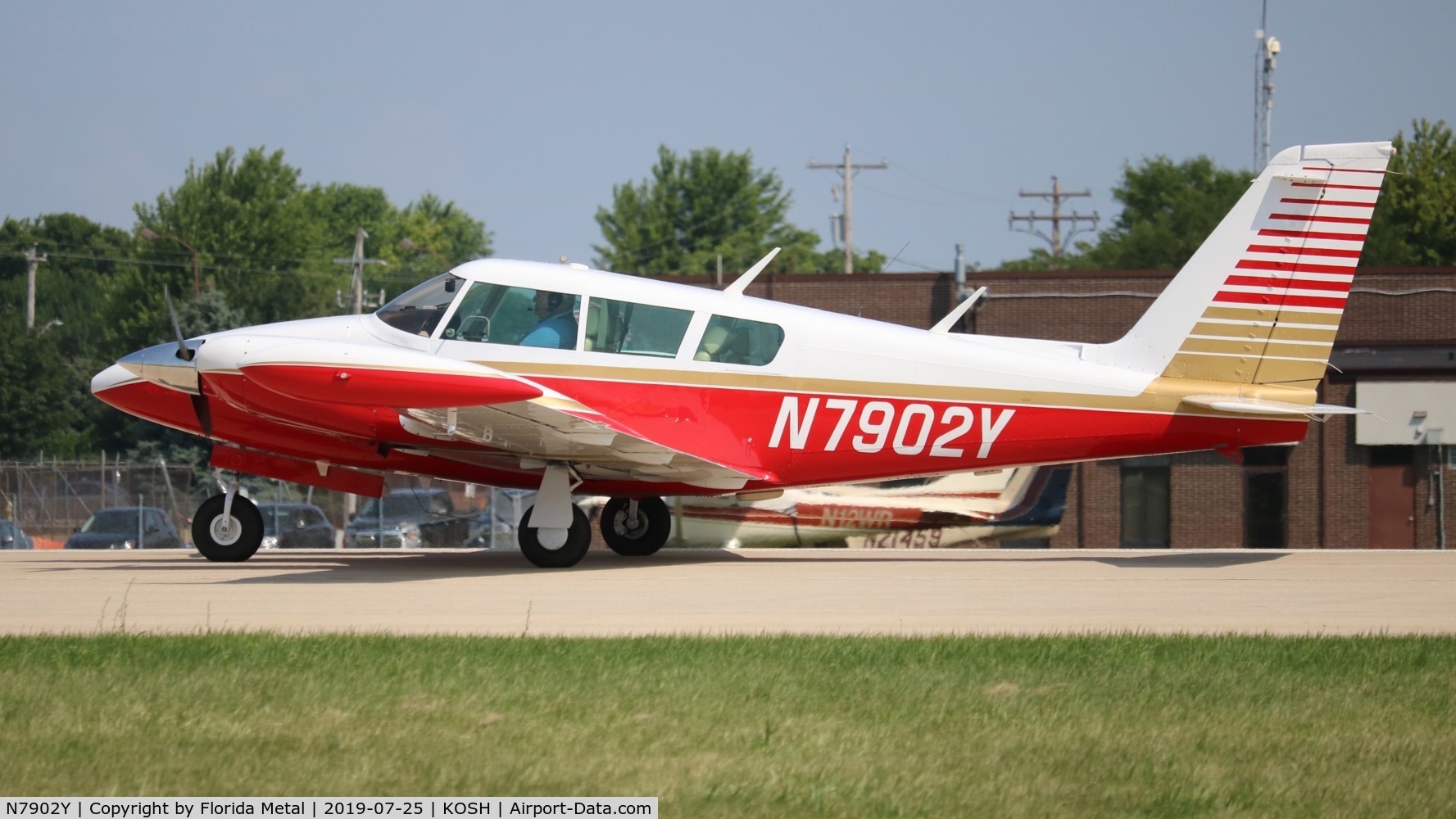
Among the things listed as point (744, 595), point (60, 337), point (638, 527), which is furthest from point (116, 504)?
point (60, 337)

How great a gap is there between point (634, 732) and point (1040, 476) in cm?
1585

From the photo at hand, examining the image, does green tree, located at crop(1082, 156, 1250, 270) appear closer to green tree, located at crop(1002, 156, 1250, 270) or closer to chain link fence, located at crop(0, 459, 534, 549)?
green tree, located at crop(1002, 156, 1250, 270)

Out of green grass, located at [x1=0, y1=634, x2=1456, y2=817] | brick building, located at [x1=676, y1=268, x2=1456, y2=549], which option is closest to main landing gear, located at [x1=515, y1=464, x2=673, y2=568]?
green grass, located at [x1=0, y1=634, x2=1456, y2=817]

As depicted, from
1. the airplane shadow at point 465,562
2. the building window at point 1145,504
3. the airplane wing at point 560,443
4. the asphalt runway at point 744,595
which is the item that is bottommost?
the building window at point 1145,504

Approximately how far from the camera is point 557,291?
41.1 ft

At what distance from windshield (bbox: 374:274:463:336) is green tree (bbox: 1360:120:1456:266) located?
173ft

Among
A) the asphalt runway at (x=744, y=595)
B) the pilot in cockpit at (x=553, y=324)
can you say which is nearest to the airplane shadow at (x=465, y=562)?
the asphalt runway at (x=744, y=595)

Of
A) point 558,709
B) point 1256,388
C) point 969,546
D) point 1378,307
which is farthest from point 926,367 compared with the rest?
point 1378,307

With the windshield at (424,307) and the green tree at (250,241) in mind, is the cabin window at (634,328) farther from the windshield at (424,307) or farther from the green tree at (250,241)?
the green tree at (250,241)

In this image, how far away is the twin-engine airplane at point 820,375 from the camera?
40.4 ft

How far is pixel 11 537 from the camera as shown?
21.7 metres

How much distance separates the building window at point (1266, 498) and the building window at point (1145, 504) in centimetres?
161

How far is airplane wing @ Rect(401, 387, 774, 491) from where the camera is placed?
1138cm

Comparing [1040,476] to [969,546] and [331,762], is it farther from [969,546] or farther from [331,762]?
[331,762]
